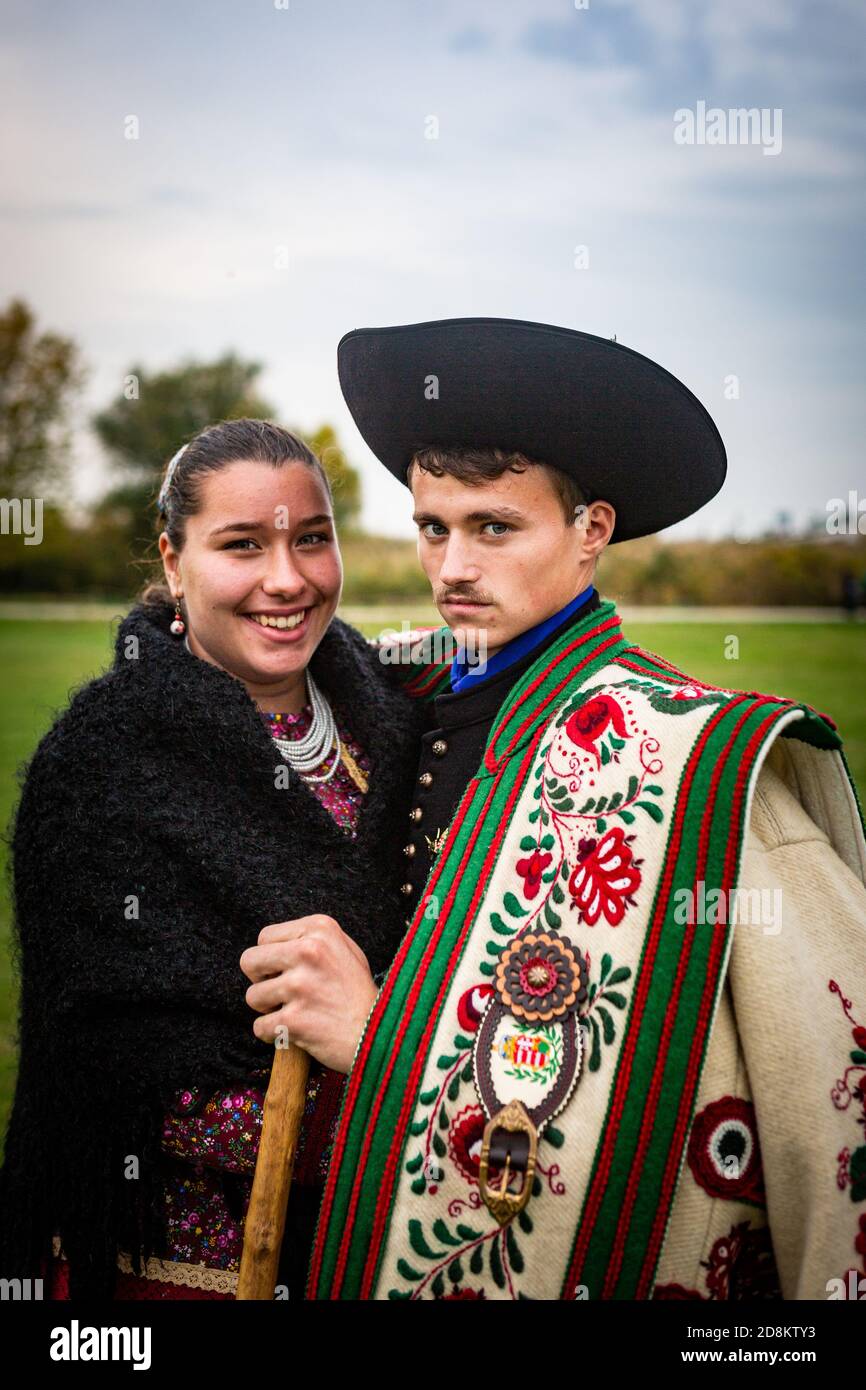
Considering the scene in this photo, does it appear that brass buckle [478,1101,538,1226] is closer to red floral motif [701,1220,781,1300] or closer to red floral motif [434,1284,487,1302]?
red floral motif [434,1284,487,1302]

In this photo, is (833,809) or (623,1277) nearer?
(623,1277)

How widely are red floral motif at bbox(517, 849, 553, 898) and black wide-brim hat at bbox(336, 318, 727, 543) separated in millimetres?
744

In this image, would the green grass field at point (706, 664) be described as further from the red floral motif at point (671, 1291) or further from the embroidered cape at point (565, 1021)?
the red floral motif at point (671, 1291)

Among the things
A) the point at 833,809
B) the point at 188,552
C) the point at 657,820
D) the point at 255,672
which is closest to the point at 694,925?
the point at 657,820

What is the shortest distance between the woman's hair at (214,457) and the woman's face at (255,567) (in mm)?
21

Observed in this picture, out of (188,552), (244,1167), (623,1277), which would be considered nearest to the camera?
(623,1277)

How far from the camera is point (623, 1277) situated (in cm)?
178

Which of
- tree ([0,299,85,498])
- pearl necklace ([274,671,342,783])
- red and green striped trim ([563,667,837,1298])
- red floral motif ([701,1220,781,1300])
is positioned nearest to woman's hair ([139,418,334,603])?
pearl necklace ([274,671,342,783])

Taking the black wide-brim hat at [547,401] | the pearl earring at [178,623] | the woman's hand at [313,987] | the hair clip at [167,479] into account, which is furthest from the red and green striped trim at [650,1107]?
the hair clip at [167,479]

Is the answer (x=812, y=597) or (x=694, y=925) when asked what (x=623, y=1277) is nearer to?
(x=694, y=925)

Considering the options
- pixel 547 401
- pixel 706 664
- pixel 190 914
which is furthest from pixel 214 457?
pixel 706 664

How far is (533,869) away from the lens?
1927 mm

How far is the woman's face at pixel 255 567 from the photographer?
96.0 inches
